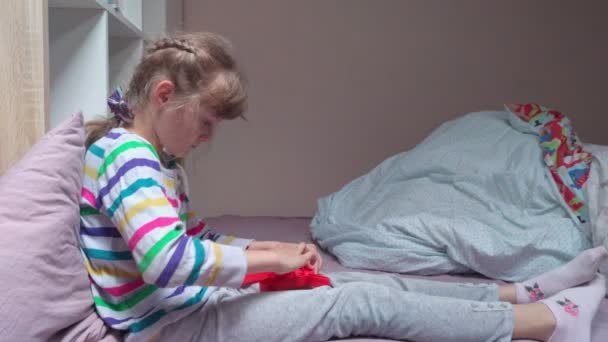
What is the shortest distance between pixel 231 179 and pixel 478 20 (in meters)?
1.34

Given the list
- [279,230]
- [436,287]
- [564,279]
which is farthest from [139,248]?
[279,230]

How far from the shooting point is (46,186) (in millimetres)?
702

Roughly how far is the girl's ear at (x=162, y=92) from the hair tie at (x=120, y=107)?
0.07m

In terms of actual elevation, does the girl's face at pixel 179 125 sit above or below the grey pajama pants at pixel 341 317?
above

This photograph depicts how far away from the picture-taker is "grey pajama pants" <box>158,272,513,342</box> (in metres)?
0.75

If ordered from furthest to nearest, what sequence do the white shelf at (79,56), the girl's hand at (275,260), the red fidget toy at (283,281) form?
the white shelf at (79,56) < the red fidget toy at (283,281) < the girl's hand at (275,260)

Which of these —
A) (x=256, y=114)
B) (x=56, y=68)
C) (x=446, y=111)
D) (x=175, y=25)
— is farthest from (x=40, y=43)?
(x=446, y=111)

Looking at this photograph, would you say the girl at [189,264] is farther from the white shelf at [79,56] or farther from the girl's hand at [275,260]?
the white shelf at [79,56]

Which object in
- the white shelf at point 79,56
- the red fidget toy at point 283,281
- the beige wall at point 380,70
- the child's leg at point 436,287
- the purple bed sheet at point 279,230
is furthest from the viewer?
the beige wall at point 380,70

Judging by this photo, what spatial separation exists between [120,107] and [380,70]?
1541mm

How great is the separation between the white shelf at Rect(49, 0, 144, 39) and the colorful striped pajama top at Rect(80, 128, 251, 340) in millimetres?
460

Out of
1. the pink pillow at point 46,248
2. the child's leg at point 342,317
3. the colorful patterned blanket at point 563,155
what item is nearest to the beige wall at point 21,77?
the pink pillow at point 46,248

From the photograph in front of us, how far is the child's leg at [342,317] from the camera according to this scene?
2.46 feet

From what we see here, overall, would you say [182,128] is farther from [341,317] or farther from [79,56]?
[79,56]
